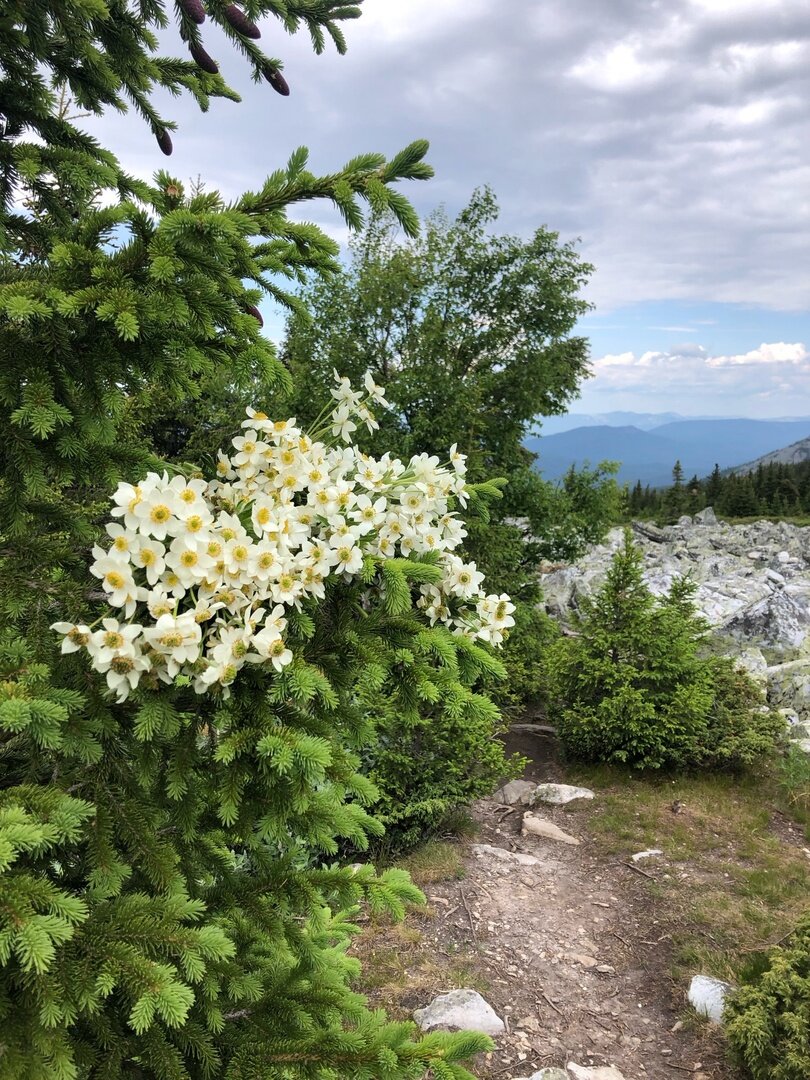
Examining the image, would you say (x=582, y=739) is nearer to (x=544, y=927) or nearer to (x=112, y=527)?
(x=544, y=927)

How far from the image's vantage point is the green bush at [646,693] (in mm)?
8328

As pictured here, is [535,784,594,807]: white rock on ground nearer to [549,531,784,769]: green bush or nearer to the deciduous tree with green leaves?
[549,531,784,769]: green bush

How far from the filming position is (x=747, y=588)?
19578mm

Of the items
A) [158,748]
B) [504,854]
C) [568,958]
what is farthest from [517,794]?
[158,748]

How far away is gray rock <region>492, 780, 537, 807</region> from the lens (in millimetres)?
8195

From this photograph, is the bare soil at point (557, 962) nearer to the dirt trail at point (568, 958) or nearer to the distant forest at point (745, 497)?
the dirt trail at point (568, 958)

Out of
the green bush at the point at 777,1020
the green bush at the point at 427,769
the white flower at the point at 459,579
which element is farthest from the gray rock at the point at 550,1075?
the white flower at the point at 459,579

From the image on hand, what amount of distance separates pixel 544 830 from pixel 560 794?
0.85m

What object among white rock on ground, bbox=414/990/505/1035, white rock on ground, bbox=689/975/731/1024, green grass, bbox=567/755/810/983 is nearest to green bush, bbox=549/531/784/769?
green grass, bbox=567/755/810/983

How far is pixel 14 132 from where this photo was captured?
344cm

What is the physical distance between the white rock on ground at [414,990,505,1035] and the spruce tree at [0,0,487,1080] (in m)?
1.96

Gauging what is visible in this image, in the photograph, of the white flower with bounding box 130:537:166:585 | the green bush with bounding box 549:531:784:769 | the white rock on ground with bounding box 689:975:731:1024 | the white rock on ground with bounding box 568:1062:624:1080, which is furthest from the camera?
the green bush with bounding box 549:531:784:769

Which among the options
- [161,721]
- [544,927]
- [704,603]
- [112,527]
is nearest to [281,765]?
[161,721]

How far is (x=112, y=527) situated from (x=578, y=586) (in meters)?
18.1
